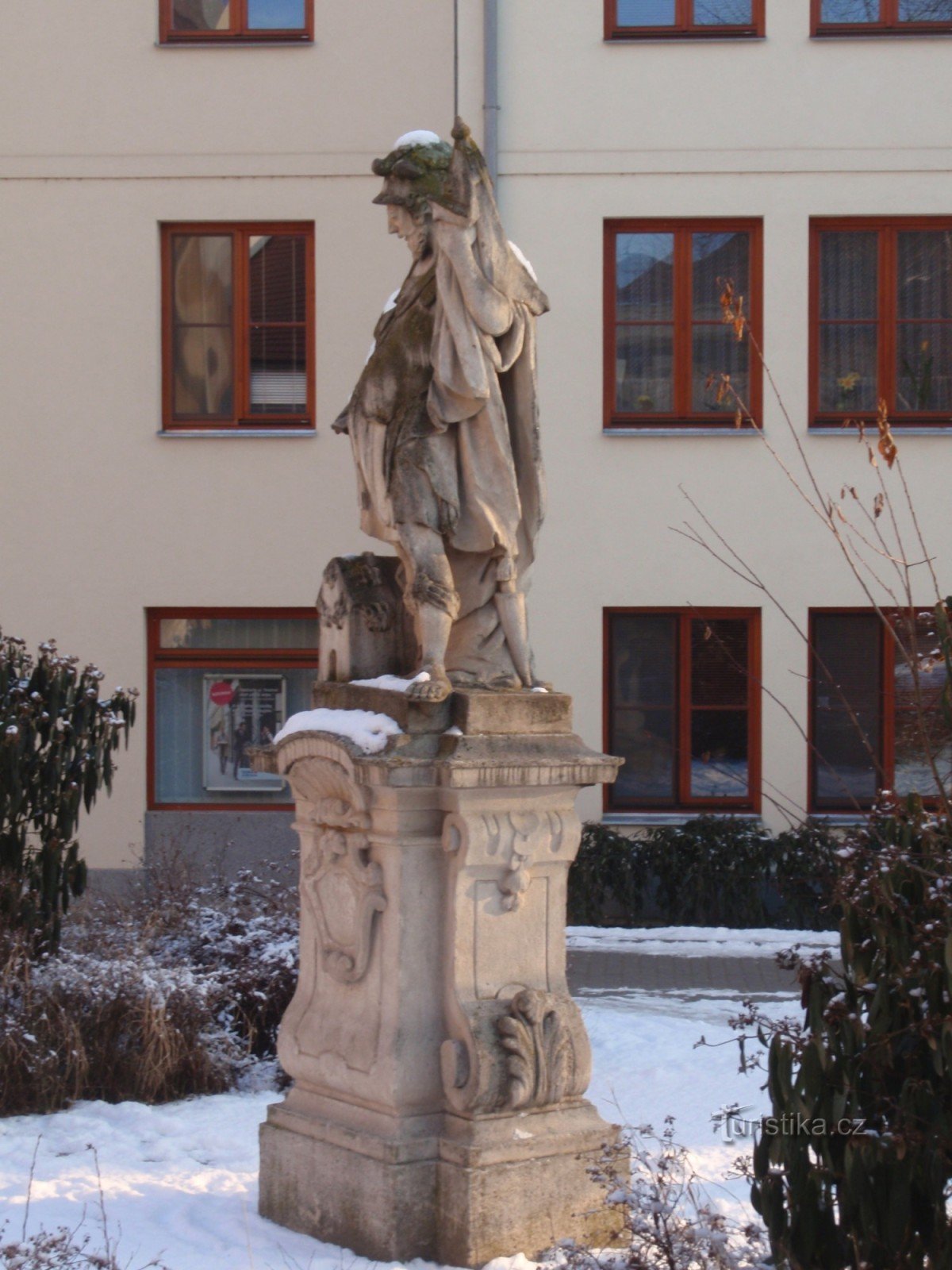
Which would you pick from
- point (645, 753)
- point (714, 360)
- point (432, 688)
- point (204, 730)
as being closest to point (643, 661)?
point (645, 753)

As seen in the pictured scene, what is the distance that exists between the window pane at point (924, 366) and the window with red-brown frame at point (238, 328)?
463cm

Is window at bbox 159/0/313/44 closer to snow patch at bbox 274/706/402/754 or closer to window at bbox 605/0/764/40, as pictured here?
window at bbox 605/0/764/40

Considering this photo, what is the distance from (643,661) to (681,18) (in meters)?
4.94

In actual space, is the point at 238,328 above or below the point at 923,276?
below

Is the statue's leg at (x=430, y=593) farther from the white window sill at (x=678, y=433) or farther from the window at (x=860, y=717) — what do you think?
the window at (x=860, y=717)

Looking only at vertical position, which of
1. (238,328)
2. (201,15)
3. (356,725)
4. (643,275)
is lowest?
(356,725)

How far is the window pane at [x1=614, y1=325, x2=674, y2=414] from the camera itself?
13.5 m

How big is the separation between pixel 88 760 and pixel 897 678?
7343mm

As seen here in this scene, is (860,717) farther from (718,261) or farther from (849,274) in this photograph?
(718,261)

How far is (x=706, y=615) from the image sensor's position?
13438 millimetres

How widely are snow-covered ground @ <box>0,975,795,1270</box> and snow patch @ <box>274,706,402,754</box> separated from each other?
145 centimetres

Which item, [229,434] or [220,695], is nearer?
[229,434]

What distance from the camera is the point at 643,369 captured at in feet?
44.3

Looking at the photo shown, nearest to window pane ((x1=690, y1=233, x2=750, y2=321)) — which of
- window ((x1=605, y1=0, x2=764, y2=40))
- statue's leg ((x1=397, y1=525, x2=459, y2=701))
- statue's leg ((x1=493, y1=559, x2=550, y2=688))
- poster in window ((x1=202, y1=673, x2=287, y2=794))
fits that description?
window ((x1=605, y1=0, x2=764, y2=40))
